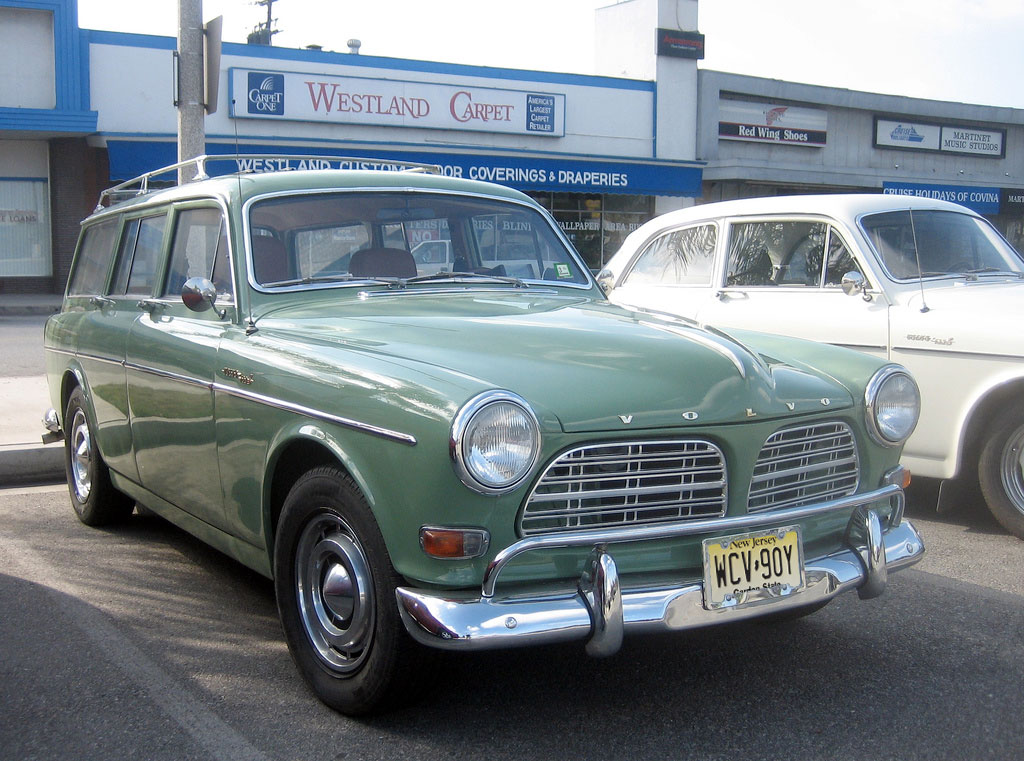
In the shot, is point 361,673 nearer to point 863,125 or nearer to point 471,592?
point 471,592

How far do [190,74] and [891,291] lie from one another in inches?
202

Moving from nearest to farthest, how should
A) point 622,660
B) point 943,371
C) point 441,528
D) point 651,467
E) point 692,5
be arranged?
point 441,528
point 651,467
point 622,660
point 943,371
point 692,5

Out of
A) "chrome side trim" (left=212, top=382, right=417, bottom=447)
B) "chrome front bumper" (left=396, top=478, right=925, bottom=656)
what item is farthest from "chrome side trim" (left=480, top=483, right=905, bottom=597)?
"chrome side trim" (left=212, top=382, right=417, bottom=447)

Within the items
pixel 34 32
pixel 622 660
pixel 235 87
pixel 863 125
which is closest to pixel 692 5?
pixel 863 125

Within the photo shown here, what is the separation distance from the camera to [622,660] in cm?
370

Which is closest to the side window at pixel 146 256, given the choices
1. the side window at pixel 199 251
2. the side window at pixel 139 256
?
the side window at pixel 139 256

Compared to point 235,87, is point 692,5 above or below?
above

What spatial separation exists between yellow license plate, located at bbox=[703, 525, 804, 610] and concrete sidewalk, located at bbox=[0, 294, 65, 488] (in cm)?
511

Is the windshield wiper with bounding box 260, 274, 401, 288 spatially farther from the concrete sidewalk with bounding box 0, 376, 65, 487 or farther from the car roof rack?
the concrete sidewalk with bounding box 0, 376, 65, 487

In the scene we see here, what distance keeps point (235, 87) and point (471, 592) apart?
20.7 metres

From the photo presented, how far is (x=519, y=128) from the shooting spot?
2542cm

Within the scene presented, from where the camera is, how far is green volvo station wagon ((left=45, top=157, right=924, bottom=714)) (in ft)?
9.29

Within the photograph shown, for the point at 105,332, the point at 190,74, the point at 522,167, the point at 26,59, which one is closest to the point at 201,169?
the point at 105,332

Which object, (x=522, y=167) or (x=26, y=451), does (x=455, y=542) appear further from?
Result: (x=522, y=167)
